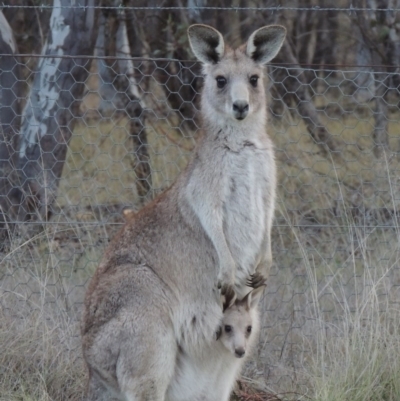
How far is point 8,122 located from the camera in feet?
20.7

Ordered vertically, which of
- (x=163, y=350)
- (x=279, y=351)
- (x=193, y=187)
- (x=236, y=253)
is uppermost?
(x=193, y=187)

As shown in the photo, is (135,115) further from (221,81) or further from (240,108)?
(240,108)

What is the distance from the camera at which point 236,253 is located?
453 cm

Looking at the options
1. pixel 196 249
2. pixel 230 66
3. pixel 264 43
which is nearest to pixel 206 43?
pixel 230 66

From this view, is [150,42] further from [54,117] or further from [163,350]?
[163,350]

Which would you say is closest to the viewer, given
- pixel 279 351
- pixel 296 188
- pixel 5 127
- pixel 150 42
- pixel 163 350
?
pixel 163 350

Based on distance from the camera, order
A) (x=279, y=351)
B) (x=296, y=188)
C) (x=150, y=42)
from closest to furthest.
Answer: (x=279, y=351) < (x=296, y=188) < (x=150, y=42)

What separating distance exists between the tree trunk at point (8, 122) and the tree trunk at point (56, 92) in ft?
0.33

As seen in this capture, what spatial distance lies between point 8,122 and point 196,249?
2340mm

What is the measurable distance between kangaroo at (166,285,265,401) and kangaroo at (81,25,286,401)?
1.4 inches

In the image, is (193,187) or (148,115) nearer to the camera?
(193,187)

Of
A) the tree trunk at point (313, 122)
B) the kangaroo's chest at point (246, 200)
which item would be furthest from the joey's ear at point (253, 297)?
the tree trunk at point (313, 122)

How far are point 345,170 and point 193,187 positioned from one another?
2.91 metres

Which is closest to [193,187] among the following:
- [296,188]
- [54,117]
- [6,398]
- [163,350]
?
[163,350]
